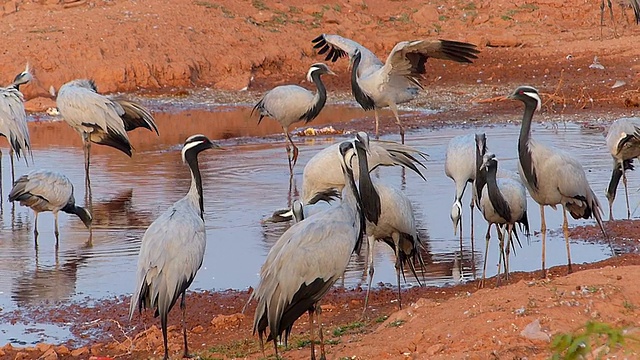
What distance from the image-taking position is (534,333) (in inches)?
221

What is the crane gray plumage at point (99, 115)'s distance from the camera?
14164mm

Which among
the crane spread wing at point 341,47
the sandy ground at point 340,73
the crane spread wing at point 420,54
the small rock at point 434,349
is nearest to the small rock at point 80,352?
the sandy ground at point 340,73

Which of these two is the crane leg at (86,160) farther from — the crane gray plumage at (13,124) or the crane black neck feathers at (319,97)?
the crane black neck feathers at (319,97)

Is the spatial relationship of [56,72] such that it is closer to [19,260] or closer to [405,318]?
[19,260]

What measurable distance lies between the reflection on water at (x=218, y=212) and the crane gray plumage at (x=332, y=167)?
63cm

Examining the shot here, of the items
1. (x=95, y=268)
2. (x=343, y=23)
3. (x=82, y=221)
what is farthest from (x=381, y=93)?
(x=343, y=23)

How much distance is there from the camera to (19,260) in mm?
9750

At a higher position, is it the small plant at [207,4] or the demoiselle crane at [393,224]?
the small plant at [207,4]

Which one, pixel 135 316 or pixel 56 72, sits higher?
pixel 56 72

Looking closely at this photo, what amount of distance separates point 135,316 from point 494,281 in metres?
2.89

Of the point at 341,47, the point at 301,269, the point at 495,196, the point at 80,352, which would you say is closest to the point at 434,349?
the point at 301,269

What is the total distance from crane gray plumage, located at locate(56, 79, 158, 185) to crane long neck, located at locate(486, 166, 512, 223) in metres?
6.74

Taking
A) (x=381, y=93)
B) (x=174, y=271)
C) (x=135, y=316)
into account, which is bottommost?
(x=135, y=316)

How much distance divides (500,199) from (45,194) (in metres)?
4.75
